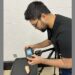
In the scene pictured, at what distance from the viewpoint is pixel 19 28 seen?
1572 mm

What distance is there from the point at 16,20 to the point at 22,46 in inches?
8.8

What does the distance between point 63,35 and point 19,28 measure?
0.53m

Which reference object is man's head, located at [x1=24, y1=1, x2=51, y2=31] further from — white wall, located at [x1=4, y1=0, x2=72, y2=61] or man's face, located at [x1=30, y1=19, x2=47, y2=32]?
white wall, located at [x1=4, y1=0, x2=72, y2=61]

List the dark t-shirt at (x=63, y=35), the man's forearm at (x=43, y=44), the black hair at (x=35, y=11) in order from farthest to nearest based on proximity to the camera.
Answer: the man's forearm at (x=43, y=44)
the black hair at (x=35, y=11)
the dark t-shirt at (x=63, y=35)

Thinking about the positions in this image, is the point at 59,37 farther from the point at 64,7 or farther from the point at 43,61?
the point at 64,7

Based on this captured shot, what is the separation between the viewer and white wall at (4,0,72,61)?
1.52 meters

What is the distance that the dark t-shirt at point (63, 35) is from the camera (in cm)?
109

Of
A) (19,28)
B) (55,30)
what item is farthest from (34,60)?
(19,28)

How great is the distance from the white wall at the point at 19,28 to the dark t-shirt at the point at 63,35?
283 millimetres

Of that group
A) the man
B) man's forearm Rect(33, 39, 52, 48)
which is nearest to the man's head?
the man

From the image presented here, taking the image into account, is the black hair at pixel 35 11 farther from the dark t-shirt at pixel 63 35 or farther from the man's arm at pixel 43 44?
the man's arm at pixel 43 44

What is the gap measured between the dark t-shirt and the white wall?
28cm

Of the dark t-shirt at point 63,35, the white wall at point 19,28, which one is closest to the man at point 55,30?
the dark t-shirt at point 63,35

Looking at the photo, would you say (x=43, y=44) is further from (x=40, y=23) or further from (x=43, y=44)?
(x=40, y=23)
